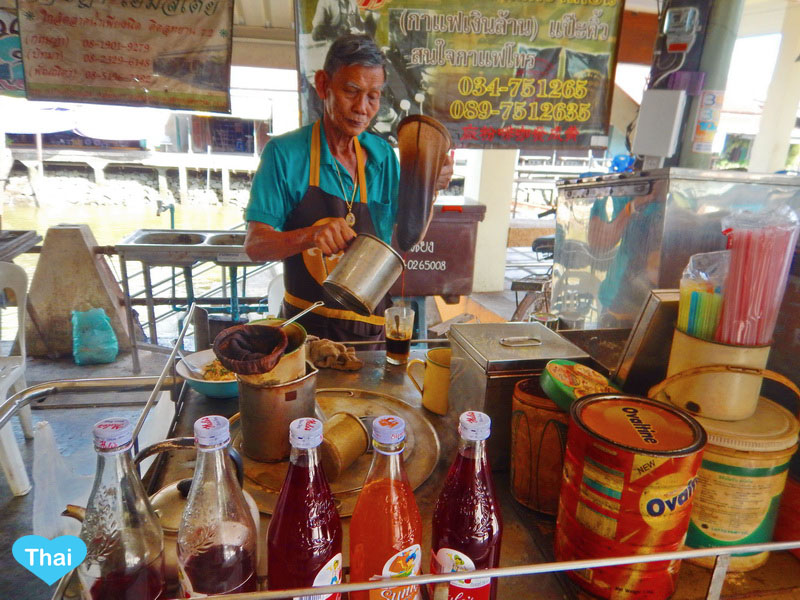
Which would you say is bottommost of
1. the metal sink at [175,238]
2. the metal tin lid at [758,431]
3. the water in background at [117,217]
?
the water in background at [117,217]

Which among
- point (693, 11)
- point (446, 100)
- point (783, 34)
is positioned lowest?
point (446, 100)

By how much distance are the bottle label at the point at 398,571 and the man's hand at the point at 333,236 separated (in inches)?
45.3

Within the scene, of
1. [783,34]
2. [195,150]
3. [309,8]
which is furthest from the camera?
[195,150]

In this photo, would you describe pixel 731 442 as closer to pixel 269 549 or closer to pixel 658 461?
pixel 658 461

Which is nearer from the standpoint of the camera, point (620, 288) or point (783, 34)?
point (620, 288)

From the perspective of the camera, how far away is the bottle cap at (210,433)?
603 millimetres

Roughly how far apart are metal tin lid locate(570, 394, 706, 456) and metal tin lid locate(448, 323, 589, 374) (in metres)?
0.23

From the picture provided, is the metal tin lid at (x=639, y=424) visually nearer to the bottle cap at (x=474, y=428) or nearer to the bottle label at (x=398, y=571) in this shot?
the bottle cap at (x=474, y=428)

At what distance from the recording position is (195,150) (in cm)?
1708

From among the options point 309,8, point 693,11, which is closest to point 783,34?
point 693,11

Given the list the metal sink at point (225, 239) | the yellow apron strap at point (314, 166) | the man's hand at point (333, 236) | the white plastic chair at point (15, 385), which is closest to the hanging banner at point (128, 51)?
the yellow apron strap at point (314, 166)

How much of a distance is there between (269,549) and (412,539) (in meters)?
0.20

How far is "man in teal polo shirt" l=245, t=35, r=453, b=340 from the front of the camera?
84.1 inches

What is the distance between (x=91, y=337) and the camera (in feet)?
13.4
